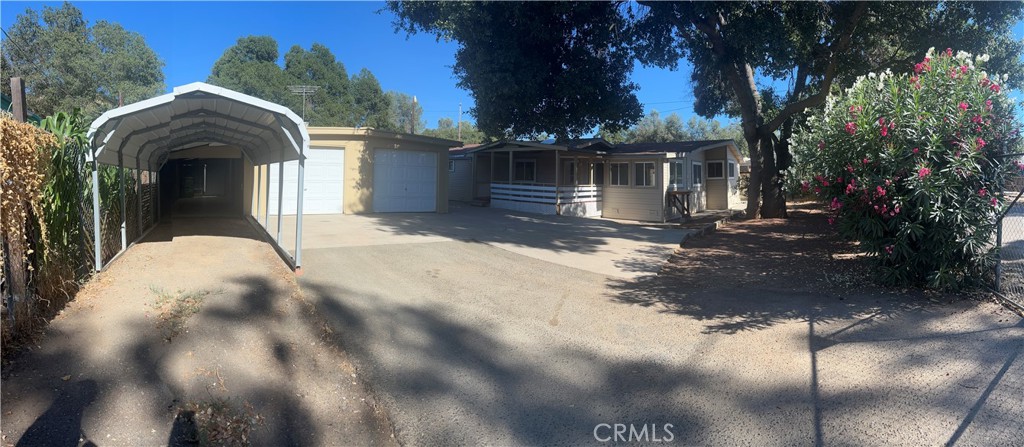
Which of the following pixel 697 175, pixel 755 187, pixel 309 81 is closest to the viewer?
pixel 755 187

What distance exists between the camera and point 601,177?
72.8 feet

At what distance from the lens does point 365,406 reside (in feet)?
13.9

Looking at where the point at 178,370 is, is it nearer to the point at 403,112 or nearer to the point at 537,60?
the point at 537,60

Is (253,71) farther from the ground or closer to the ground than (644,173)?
farther from the ground

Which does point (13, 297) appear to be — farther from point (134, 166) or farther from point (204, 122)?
point (134, 166)

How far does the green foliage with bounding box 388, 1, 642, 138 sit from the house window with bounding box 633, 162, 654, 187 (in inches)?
129

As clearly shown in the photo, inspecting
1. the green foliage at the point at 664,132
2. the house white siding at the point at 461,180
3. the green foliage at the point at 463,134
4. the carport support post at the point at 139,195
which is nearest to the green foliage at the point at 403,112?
the green foliage at the point at 463,134

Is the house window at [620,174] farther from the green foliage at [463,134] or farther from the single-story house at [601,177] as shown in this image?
the green foliage at [463,134]

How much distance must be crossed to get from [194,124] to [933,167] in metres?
9.69

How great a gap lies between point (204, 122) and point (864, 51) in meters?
16.7

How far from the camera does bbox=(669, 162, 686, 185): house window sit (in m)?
20.6

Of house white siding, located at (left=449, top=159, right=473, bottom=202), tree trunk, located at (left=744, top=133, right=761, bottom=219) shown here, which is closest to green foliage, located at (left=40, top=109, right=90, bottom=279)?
tree trunk, located at (left=744, top=133, right=761, bottom=219)

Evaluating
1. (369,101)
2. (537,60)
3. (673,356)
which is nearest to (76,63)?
(369,101)

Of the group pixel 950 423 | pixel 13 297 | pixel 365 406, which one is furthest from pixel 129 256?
pixel 950 423
